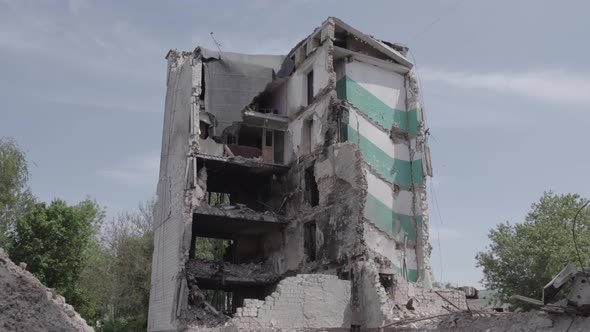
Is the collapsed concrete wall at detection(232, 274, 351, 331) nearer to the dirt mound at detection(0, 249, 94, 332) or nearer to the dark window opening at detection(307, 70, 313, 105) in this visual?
the dirt mound at detection(0, 249, 94, 332)

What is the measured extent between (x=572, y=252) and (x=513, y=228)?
493 cm

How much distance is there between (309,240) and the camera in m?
22.4

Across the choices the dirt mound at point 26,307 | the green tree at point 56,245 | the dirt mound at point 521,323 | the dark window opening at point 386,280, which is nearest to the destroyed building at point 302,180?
the dark window opening at point 386,280

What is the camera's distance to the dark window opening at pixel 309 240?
2206 cm

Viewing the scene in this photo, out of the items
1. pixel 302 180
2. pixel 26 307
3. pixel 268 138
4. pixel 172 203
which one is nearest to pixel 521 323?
pixel 26 307

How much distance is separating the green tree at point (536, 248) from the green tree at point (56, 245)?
72.7 feet

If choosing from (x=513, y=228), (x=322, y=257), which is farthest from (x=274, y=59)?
(x=513, y=228)

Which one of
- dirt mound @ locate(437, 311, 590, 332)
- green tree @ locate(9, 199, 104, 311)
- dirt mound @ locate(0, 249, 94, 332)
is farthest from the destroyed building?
dirt mound @ locate(0, 249, 94, 332)

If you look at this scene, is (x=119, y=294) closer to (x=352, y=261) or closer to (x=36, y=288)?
(x=352, y=261)

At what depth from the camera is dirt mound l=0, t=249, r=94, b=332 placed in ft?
27.0

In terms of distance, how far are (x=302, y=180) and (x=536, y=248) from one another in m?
13.2

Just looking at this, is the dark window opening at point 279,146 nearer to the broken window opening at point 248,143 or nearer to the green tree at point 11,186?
the broken window opening at point 248,143

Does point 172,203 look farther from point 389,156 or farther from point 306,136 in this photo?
point 389,156

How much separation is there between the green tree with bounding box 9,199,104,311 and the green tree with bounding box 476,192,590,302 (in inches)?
872
